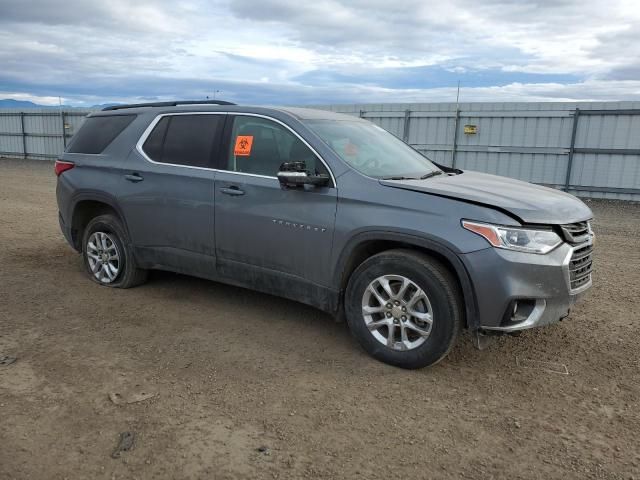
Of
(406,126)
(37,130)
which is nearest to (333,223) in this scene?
(406,126)

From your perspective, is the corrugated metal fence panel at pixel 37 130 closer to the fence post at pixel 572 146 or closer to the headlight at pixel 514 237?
the fence post at pixel 572 146

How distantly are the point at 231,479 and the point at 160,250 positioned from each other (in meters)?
2.89

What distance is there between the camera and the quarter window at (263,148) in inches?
169

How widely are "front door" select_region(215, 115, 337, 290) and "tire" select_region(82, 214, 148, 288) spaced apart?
1284mm

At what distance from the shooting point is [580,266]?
12.5 ft

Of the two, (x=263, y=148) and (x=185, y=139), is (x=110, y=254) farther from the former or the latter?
(x=263, y=148)

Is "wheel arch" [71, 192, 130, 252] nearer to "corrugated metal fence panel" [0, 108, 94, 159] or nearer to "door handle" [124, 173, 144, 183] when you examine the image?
"door handle" [124, 173, 144, 183]

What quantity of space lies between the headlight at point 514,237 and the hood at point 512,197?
0.29 feet

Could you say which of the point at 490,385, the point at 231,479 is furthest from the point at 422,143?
the point at 231,479

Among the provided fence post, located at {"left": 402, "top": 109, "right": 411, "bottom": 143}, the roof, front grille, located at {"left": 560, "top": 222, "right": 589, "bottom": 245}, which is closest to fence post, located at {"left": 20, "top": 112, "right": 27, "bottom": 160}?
fence post, located at {"left": 402, "top": 109, "right": 411, "bottom": 143}

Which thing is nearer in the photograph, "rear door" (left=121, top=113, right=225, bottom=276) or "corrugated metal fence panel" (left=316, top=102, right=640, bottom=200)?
"rear door" (left=121, top=113, right=225, bottom=276)

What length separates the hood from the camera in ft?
11.7

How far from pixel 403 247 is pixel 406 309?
456 mm

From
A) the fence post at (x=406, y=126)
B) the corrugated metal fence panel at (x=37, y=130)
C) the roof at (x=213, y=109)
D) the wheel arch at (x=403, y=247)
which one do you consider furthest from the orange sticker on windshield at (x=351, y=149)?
the corrugated metal fence panel at (x=37, y=130)
